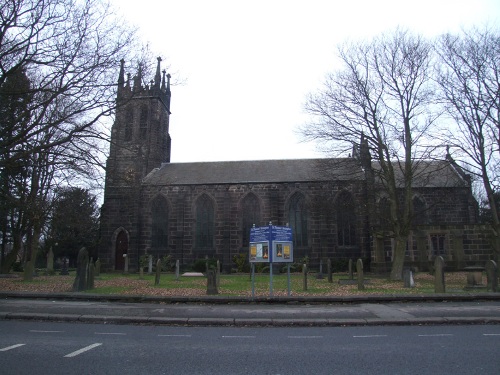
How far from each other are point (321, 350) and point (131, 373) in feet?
10.6

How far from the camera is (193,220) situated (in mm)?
35344

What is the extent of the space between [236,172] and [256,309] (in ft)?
85.2

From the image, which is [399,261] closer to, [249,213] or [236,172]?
[249,213]

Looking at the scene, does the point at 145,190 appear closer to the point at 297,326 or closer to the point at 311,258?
the point at 311,258

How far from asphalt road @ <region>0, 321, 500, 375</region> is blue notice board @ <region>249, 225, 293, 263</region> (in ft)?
14.1

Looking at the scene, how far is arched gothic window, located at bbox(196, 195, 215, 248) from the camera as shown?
35344 millimetres

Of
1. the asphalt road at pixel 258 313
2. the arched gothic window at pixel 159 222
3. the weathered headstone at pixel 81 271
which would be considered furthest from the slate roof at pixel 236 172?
the asphalt road at pixel 258 313

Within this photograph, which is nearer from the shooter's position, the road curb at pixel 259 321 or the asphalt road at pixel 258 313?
the road curb at pixel 259 321

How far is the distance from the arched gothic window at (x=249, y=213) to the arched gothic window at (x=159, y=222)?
6957 millimetres

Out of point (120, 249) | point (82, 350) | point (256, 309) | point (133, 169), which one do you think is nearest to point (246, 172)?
point (133, 169)

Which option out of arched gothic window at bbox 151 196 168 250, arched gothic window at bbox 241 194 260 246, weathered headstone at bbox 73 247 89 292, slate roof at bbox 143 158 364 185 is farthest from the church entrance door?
weathered headstone at bbox 73 247 89 292

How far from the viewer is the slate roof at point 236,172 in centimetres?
3525

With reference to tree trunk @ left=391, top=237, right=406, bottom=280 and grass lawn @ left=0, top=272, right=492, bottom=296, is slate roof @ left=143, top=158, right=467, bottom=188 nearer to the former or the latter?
tree trunk @ left=391, top=237, right=406, bottom=280

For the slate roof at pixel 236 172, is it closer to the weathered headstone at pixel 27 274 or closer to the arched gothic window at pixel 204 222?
the arched gothic window at pixel 204 222
